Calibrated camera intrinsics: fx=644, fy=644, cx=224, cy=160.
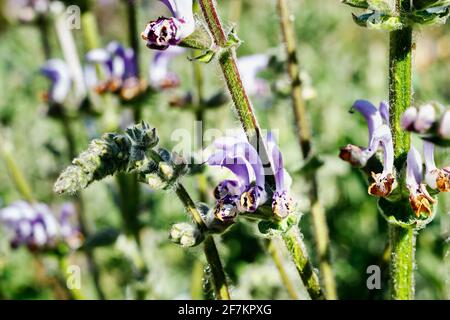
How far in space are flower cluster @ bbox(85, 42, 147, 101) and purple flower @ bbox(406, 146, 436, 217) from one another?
1.48 meters

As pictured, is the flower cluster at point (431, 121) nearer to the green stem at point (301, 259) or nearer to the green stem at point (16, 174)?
the green stem at point (301, 259)

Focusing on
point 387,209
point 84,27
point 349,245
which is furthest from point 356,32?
point 387,209

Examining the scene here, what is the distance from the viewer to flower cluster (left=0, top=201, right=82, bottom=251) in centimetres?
283

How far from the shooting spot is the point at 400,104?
1.52m

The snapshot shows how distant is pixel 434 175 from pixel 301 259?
0.40m

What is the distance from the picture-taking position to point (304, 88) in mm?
2715

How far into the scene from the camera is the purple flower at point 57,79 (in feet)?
9.91

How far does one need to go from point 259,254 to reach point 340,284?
1.57ft

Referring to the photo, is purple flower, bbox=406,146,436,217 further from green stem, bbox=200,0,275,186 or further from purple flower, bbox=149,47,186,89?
purple flower, bbox=149,47,186,89

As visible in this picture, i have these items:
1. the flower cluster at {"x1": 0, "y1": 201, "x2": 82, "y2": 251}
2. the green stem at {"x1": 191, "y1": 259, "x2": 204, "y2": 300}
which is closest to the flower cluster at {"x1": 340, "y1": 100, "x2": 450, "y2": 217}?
the green stem at {"x1": 191, "y1": 259, "x2": 204, "y2": 300}

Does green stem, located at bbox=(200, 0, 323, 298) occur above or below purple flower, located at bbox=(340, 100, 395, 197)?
above

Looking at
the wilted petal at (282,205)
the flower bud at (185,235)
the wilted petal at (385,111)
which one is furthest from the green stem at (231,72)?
the wilted petal at (385,111)

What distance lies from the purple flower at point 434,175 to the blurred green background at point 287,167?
19.6 inches
